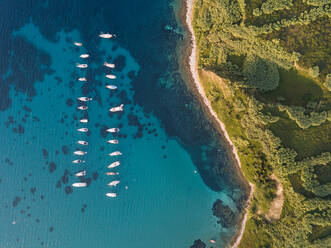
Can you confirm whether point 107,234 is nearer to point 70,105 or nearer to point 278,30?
point 70,105

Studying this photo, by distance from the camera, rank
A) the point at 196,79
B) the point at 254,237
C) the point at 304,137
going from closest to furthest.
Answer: the point at 304,137, the point at 254,237, the point at 196,79

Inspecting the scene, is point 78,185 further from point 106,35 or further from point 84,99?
point 106,35

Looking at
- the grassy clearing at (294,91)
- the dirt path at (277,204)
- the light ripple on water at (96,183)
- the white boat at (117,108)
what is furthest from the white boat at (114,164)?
the grassy clearing at (294,91)

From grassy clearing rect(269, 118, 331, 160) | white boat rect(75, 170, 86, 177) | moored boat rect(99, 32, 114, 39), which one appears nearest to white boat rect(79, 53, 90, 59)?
moored boat rect(99, 32, 114, 39)

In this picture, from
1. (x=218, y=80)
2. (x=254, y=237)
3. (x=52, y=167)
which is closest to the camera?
(x=218, y=80)

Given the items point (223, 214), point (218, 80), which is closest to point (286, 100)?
point (218, 80)

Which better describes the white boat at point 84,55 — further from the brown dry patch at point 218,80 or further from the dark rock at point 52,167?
the brown dry patch at point 218,80
